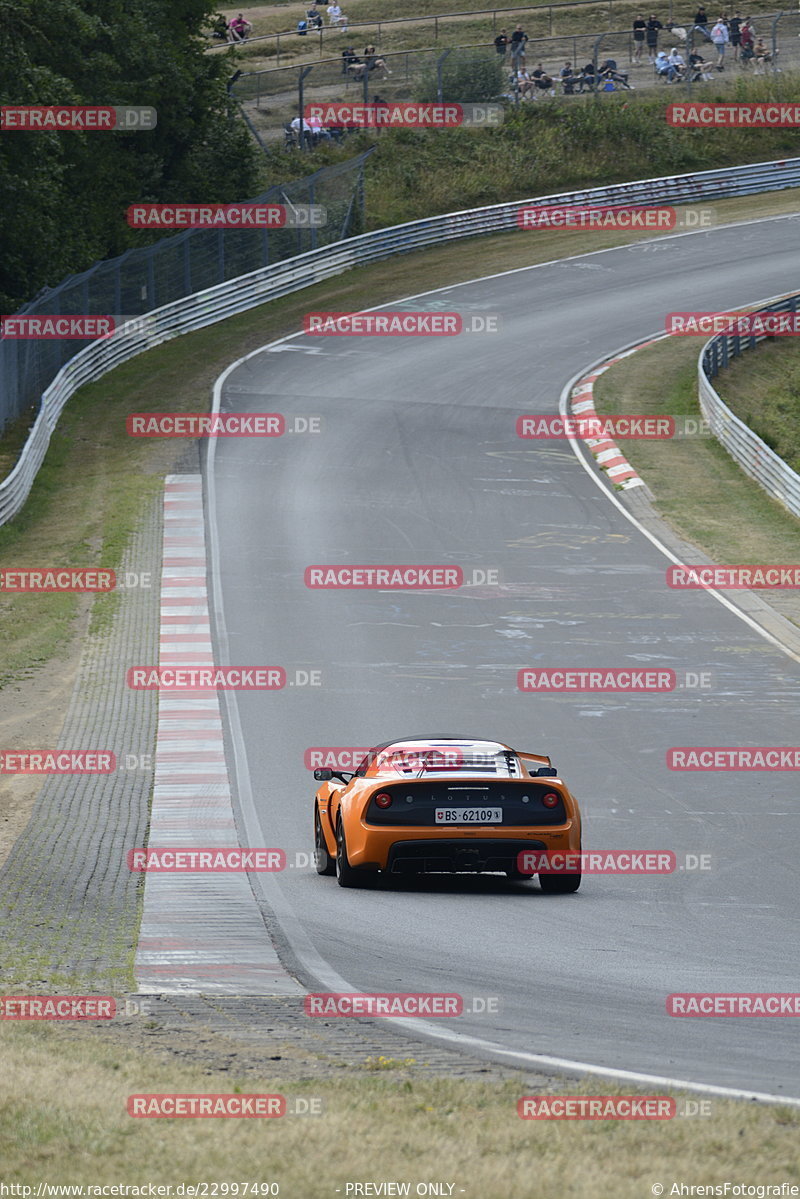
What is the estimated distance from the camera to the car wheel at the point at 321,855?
455 inches

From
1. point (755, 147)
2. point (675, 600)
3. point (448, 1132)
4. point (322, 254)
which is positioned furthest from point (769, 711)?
point (755, 147)

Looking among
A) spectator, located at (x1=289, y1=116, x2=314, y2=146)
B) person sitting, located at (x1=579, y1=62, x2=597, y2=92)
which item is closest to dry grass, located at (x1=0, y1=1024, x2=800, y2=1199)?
spectator, located at (x1=289, y1=116, x2=314, y2=146)

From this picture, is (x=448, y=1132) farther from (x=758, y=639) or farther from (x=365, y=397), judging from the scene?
(x=365, y=397)

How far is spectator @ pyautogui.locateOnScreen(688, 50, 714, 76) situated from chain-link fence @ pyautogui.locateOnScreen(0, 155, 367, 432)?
1773cm

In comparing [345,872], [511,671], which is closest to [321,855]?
[345,872]

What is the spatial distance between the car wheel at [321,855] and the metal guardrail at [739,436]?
20.3 m

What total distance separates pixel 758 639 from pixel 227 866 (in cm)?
1153

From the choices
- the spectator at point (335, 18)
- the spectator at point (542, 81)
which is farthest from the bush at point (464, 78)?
the spectator at point (335, 18)

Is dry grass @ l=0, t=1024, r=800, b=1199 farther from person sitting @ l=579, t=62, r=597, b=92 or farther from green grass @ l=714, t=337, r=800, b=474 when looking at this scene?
person sitting @ l=579, t=62, r=597, b=92

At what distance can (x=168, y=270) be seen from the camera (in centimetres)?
4522

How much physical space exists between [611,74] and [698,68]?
3893 millimetres

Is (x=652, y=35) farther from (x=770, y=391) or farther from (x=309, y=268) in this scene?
(x=770, y=391)

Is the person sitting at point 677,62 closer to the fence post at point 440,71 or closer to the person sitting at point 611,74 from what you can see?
the person sitting at point 611,74

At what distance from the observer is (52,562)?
2672 centimetres
